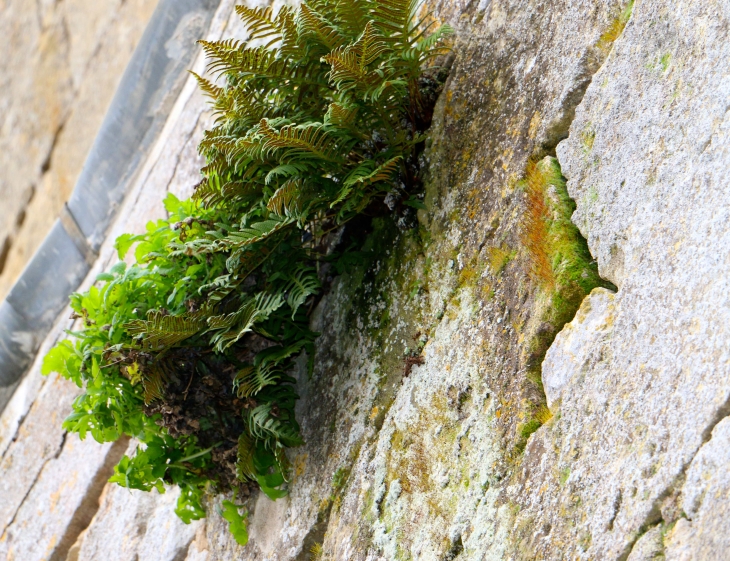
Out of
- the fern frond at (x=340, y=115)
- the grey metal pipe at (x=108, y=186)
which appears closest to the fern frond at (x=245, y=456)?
the fern frond at (x=340, y=115)

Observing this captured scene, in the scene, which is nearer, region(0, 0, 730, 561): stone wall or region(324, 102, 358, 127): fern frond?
region(0, 0, 730, 561): stone wall

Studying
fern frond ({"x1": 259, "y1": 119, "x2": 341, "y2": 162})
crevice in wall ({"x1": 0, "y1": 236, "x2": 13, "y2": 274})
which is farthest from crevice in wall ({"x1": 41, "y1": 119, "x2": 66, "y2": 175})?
fern frond ({"x1": 259, "y1": 119, "x2": 341, "y2": 162})

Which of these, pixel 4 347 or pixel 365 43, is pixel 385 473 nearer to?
pixel 365 43

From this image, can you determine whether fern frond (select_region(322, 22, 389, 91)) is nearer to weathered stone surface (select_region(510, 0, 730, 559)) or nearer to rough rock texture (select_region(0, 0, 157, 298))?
weathered stone surface (select_region(510, 0, 730, 559))

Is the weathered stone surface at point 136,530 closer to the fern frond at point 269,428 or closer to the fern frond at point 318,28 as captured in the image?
the fern frond at point 269,428

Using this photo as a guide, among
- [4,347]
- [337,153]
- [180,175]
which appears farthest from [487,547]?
[4,347]
